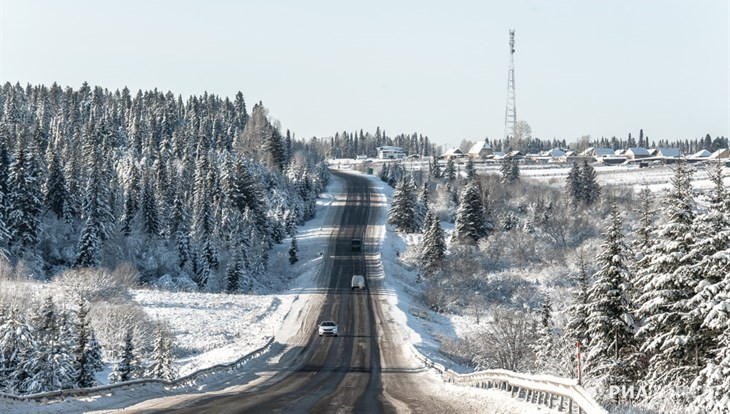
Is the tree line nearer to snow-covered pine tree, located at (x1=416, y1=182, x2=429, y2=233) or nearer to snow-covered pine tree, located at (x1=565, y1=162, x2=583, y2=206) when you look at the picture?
snow-covered pine tree, located at (x1=416, y1=182, x2=429, y2=233)

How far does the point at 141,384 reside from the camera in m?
23.7

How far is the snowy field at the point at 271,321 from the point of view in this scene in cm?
2177

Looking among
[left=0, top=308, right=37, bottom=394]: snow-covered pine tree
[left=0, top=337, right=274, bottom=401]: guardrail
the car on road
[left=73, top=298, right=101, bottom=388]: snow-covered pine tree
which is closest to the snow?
[left=0, top=337, right=274, bottom=401]: guardrail

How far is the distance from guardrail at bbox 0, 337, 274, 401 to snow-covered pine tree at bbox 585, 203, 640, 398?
16770 millimetres

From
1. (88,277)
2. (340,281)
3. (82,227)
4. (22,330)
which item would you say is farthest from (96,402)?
(82,227)

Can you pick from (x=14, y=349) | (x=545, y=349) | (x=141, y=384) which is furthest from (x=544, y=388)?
(x=545, y=349)

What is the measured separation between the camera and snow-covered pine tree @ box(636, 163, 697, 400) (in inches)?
946

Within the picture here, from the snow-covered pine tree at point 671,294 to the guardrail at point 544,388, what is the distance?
217 inches

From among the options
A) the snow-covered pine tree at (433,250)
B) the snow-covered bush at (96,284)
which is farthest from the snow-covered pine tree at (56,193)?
the snow-covered pine tree at (433,250)

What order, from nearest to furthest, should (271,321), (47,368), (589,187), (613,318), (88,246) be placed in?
(613,318), (47,368), (271,321), (88,246), (589,187)

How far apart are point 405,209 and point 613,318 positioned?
86.0 meters

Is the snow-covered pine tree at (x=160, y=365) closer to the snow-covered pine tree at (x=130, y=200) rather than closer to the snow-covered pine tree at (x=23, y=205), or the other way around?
the snow-covered pine tree at (x=23, y=205)

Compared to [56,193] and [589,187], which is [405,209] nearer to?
[589,187]

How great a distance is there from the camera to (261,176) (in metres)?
122
